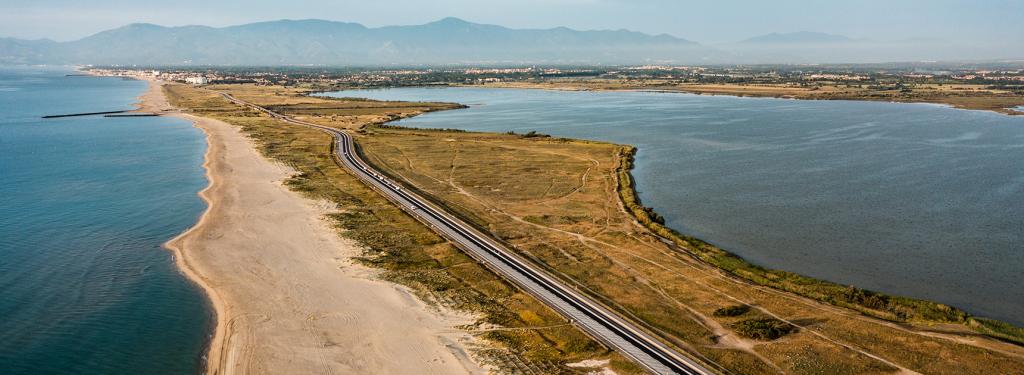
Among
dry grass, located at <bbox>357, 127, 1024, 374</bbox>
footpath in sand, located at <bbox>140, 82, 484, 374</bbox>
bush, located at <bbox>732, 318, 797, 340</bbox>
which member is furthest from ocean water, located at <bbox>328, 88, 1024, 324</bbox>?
footpath in sand, located at <bbox>140, 82, 484, 374</bbox>

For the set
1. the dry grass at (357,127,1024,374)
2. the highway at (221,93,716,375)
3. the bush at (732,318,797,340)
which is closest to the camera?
the highway at (221,93,716,375)

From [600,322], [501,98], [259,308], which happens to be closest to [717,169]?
[600,322]

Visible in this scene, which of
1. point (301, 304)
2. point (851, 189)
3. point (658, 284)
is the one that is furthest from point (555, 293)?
point (851, 189)

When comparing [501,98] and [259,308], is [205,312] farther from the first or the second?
[501,98]

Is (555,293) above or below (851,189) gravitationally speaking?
below

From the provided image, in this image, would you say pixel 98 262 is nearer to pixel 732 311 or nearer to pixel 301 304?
pixel 301 304

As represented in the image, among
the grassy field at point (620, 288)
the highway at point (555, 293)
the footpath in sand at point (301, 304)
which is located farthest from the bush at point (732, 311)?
the footpath in sand at point (301, 304)

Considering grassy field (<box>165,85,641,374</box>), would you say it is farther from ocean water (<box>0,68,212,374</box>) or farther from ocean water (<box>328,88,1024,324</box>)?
ocean water (<box>328,88,1024,324</box>)
